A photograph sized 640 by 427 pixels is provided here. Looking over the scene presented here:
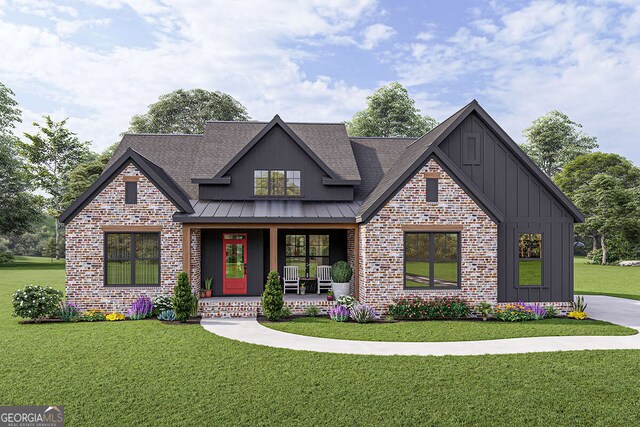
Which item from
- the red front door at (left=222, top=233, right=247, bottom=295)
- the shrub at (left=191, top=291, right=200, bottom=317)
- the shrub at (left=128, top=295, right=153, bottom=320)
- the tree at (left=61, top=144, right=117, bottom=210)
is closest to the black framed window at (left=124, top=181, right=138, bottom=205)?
the shrub at (left=128, top=295, right=153, bottom=320)

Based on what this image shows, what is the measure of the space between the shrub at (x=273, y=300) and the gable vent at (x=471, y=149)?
7.91 m

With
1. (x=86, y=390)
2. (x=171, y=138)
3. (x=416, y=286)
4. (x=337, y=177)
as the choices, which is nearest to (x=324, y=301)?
(x=416, y=286)

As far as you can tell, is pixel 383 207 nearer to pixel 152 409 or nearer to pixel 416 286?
pixel 416 286

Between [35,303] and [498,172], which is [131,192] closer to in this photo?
[35,303]

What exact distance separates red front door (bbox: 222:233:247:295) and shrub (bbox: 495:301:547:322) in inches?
366

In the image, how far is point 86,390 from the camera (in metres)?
7.31

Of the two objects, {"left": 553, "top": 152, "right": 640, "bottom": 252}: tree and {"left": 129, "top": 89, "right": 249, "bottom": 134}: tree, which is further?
{"left": 129, "top": 89, "right": 249, "bottom": 134}: tree

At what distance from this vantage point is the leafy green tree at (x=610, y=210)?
124 feet

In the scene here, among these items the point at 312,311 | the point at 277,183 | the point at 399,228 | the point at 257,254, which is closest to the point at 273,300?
the point at 312,311

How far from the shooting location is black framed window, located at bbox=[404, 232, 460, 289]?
45.1 feet

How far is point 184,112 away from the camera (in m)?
46.9

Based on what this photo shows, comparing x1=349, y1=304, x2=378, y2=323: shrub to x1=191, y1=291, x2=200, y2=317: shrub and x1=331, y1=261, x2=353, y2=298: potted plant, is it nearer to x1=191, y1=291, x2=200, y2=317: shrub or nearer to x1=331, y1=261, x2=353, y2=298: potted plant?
x1=331, y1=261, x2=353, y2=298: potted plant

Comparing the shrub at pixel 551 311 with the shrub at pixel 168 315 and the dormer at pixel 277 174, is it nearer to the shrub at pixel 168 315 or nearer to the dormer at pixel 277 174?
the dormer at pixel 277 174

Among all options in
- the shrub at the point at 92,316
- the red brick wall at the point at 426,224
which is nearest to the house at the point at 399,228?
the red brick wall at the point at 426,224
